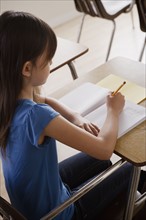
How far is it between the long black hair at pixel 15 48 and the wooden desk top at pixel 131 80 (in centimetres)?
34

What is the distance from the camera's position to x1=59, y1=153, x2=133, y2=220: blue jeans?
102 centimetres

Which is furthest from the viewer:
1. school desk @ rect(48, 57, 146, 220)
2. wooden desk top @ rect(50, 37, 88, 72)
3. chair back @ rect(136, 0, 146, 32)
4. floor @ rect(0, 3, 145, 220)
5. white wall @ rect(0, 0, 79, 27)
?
white wall @ rect(0, 0, 79, 27)

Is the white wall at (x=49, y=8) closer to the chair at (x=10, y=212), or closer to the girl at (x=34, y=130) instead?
the girl at (x=34, y=130)

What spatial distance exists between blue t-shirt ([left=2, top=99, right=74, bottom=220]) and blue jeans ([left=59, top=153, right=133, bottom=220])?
0.05 meters

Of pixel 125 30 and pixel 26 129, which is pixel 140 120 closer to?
pixel 26 129

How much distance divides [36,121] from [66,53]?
2.82 ft

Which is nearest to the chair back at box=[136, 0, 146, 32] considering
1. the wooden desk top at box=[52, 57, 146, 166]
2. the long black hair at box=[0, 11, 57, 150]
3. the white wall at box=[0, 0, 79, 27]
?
the wooden desk top at box=[52, 57, 146, 166]

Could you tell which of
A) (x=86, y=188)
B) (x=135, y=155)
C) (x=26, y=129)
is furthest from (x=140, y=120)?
(x=26, y=129)

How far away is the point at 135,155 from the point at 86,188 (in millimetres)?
166

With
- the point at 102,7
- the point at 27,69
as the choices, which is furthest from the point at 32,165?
the point at 102,7

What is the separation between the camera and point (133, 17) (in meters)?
3.79

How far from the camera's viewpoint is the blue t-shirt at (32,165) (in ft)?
2.68

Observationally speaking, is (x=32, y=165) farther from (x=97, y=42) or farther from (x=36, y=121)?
(x=97, y=42)

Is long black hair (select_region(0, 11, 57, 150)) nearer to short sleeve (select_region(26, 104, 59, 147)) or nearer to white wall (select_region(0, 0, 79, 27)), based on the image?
short sleeve (select_region(26, 104, 59, 147))
